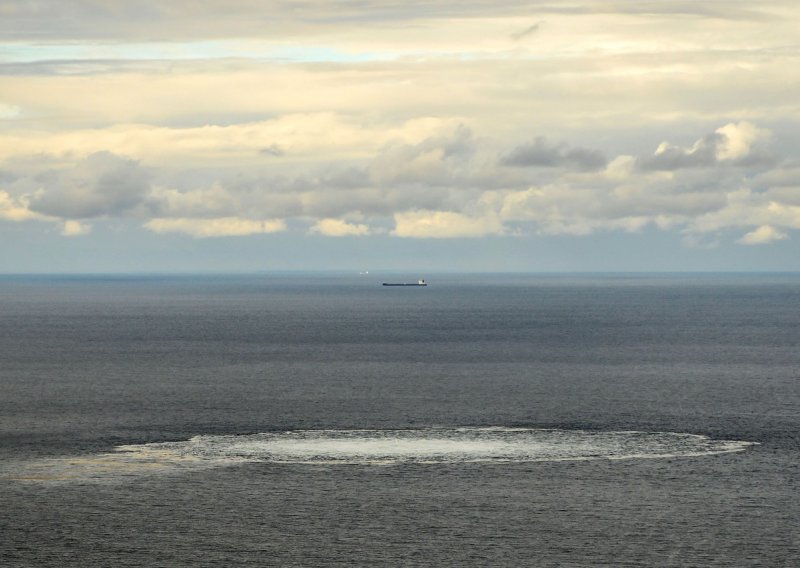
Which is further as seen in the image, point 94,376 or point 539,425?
point 94,376

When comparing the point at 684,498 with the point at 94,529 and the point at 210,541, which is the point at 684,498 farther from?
the point at 94,529

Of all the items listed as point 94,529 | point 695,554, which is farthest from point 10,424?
point 695,554

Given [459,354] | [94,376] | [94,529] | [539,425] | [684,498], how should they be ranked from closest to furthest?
1. [94,529]
2. [684,498]
3. [539,425]
4. [94,376]
5. [459,354]

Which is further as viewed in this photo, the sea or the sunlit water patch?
the sunlit water patch

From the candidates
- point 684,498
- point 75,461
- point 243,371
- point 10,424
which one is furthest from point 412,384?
point 684,498

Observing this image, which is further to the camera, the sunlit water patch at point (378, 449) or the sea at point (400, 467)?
the sunlit water patch at point (378, 449)

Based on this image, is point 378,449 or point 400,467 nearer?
point 400,467

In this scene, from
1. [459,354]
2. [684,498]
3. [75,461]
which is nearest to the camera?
[684,498]
